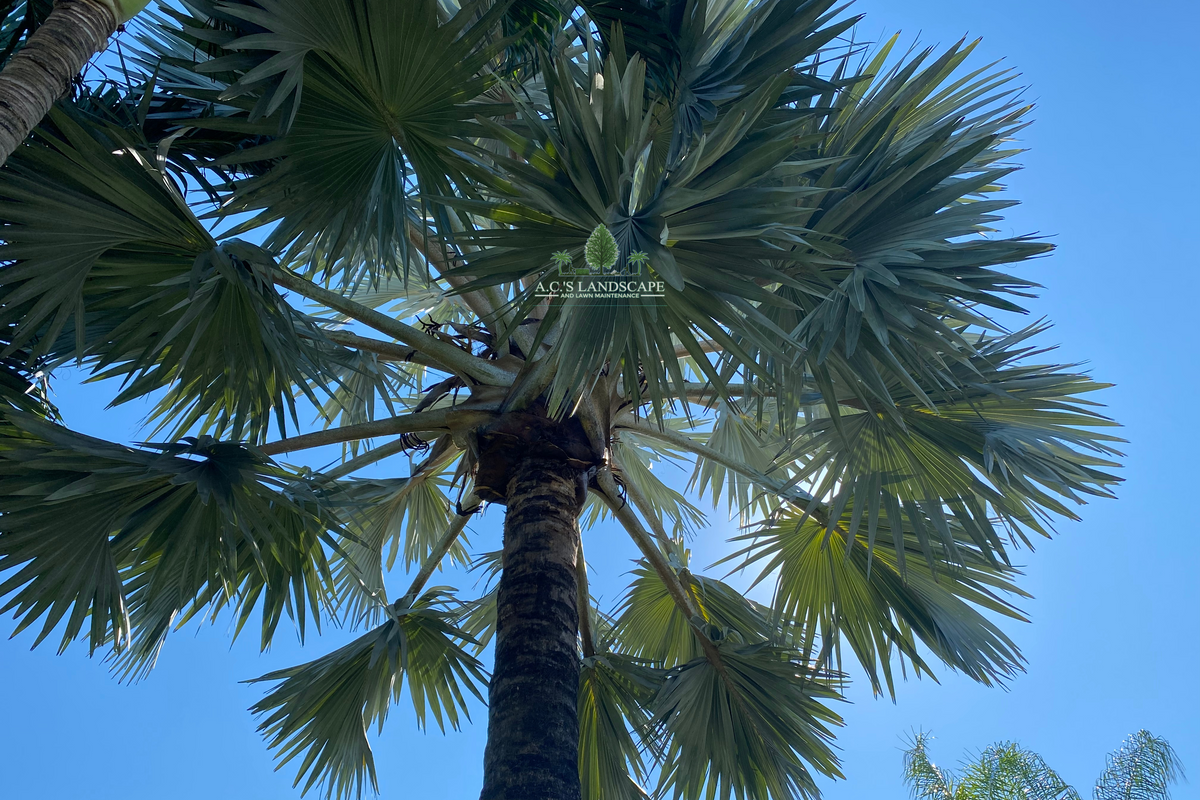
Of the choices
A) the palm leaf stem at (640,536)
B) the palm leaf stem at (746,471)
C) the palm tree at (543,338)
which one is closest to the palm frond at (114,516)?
the palm tree at (543,338)

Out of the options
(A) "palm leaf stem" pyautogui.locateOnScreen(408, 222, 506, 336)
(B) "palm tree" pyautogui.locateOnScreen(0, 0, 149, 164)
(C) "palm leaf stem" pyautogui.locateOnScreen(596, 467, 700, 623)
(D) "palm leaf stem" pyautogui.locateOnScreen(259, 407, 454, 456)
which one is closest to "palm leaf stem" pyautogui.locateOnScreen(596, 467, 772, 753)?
(C) "palm leaf stem" pyautogui.locateOnScreen(596, 467, 700, 623)

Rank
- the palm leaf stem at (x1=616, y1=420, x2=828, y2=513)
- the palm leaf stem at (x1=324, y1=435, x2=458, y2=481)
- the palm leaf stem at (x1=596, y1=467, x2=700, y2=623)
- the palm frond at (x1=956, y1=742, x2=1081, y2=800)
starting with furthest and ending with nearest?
the palm frond at (x1=956, y1=742, x2=1081, y2=800), the palm leaf stem at (x1=324, y1=435, x2=458, y2=481), the palm leaf stem at (x1=596, y1=467, x2=700, y2=623), the palm leaf stem at (x1=616, y1=420, x2=828, y2=513)

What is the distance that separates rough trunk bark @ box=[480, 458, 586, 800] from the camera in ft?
11.4

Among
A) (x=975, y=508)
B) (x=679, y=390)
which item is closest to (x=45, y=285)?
(x=679, y=390)

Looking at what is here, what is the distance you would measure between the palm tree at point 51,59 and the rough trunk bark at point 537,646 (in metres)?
2.53

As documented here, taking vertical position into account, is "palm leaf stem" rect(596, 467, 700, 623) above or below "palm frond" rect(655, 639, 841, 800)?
above

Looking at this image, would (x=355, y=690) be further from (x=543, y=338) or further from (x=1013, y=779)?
(x=1013, y=779)

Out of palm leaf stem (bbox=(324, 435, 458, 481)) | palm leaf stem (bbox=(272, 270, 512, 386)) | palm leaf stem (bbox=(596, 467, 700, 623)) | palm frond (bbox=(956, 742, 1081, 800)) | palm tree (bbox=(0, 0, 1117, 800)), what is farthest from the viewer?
palm frond (bbox=(956, 742, 1081, 800))

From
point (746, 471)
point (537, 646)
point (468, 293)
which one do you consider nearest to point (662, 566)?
point (746, 471)

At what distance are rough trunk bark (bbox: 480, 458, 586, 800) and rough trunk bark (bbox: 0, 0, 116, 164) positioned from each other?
8.35 feet

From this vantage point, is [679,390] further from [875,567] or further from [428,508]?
[428,508]

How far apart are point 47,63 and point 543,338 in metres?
2.23

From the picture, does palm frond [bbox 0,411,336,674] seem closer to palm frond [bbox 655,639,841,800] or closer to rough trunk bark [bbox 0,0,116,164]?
rough trunk bark [bbox 0,0,116,164]

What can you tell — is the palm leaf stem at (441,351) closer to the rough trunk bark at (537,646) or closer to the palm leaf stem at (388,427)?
the palm leaf stem at (388,427)
